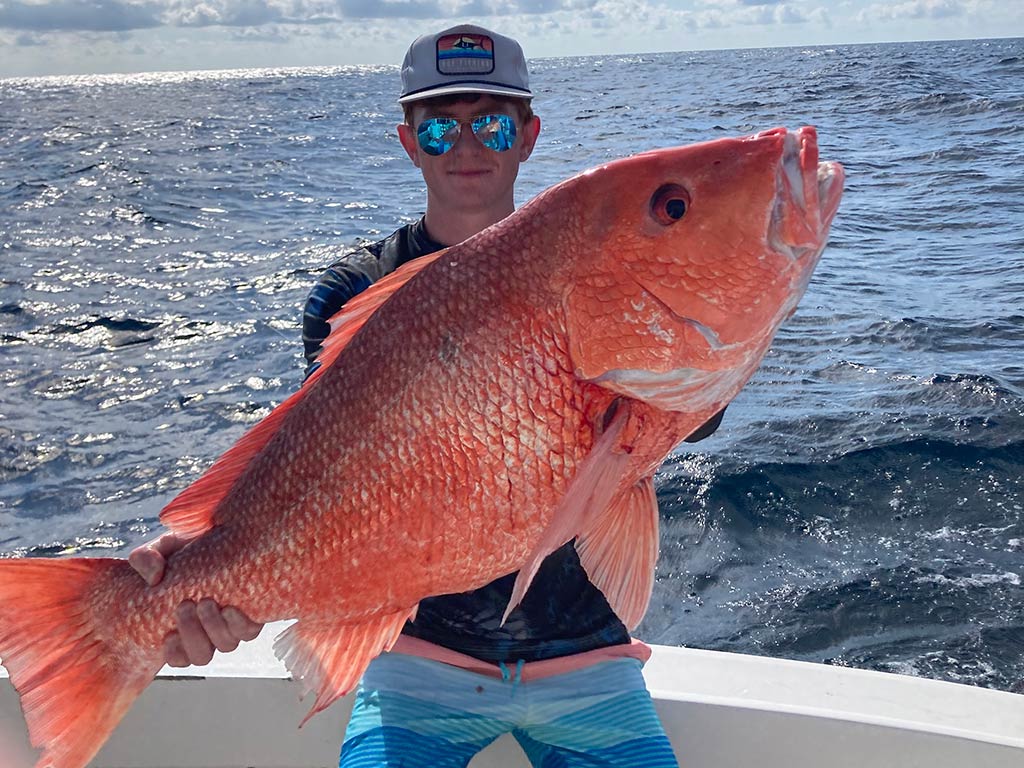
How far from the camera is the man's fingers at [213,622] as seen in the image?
1.90 metres

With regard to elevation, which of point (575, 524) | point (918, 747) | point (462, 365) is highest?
point (462, 365)

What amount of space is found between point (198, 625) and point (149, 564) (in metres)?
0.16

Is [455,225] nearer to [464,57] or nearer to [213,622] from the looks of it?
[464,57]

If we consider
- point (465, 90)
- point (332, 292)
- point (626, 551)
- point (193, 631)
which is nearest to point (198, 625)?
point (193, 631)

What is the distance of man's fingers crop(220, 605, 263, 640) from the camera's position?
1894 mm

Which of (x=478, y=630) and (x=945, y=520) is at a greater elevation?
(x=478, y=630)

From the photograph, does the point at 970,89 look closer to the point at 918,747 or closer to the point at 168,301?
the point at 168,301

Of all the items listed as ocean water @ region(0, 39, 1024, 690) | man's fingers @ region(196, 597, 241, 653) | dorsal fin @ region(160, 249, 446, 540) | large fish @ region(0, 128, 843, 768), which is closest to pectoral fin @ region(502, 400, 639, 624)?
large fish @ region(0, 128, 843, 768)

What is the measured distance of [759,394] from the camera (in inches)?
276

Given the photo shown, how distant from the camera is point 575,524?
1.59 m

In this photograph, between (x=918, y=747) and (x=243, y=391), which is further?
(x=243, y=391)

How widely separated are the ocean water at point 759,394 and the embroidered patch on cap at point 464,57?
2.75m

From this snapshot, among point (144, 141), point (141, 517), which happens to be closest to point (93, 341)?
point (141, 517)

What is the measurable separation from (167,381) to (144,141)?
24184 mm
